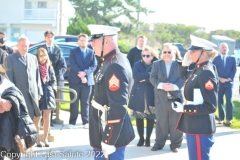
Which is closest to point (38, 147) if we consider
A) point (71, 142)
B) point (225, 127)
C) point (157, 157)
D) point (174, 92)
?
point (71, 142)

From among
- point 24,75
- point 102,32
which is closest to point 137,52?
point 24,75

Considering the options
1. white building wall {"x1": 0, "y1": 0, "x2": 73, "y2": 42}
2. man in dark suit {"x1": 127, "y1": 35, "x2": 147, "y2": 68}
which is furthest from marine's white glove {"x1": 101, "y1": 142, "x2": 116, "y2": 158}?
white building wall {"x1": 0, "y1": 0, "x2": 73, "y2": 42}

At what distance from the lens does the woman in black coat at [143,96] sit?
7398mm

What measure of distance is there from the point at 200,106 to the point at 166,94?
2595mm

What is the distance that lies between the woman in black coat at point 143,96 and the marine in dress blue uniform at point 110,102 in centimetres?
325

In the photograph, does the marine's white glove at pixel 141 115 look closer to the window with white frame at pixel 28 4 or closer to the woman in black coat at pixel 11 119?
the woman in black coat at pixel 11 119

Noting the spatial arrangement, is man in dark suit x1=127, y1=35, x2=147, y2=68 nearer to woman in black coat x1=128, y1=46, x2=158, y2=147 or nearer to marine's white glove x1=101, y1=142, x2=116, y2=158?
woman in black coat x1=128, y1=46, x2=158, y2=147

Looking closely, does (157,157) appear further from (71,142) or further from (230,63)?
(230,63)

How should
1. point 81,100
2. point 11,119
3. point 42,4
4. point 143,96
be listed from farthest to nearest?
point 42,4
point 81,100
point 143,96
point 11,119

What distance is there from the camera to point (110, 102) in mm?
3828

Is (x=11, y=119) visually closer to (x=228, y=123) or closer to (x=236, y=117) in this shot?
(x=228, y=123)

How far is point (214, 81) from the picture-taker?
4512 mm

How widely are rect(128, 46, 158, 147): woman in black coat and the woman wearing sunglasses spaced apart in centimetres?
24

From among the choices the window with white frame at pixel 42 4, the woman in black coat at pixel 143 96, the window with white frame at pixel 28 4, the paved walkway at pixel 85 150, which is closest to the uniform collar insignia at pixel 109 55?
the paved walkway at pixel 85 150
